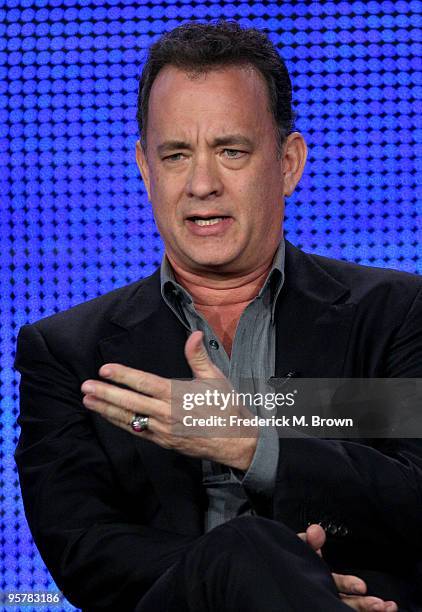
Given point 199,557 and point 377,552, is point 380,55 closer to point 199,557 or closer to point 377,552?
point 377,552

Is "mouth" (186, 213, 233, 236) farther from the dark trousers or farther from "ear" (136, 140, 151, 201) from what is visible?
the dark trousers

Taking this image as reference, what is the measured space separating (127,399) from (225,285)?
0.59 metres

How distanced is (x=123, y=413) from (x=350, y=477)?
1.28 feet

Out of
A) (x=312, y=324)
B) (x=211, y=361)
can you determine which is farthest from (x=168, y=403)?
(x=312, y=324)

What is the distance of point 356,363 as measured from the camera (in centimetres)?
198

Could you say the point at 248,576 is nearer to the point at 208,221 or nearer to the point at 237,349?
the point at 237,349

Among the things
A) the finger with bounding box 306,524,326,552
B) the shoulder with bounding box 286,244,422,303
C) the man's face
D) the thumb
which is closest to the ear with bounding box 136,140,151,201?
the man's face

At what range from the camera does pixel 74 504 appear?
1895 millimetres

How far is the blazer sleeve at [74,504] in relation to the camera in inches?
70.1

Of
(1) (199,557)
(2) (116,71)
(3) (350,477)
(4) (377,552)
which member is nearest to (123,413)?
(1) (199,557)

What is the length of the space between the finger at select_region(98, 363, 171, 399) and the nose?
0.50 m

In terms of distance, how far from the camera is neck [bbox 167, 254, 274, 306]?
7.02 feet

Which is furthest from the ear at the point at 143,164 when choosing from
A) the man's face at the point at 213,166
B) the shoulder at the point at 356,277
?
the shoulder at the point at 356,277

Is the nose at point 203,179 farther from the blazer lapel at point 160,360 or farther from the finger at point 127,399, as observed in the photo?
the finger at point 127,399
